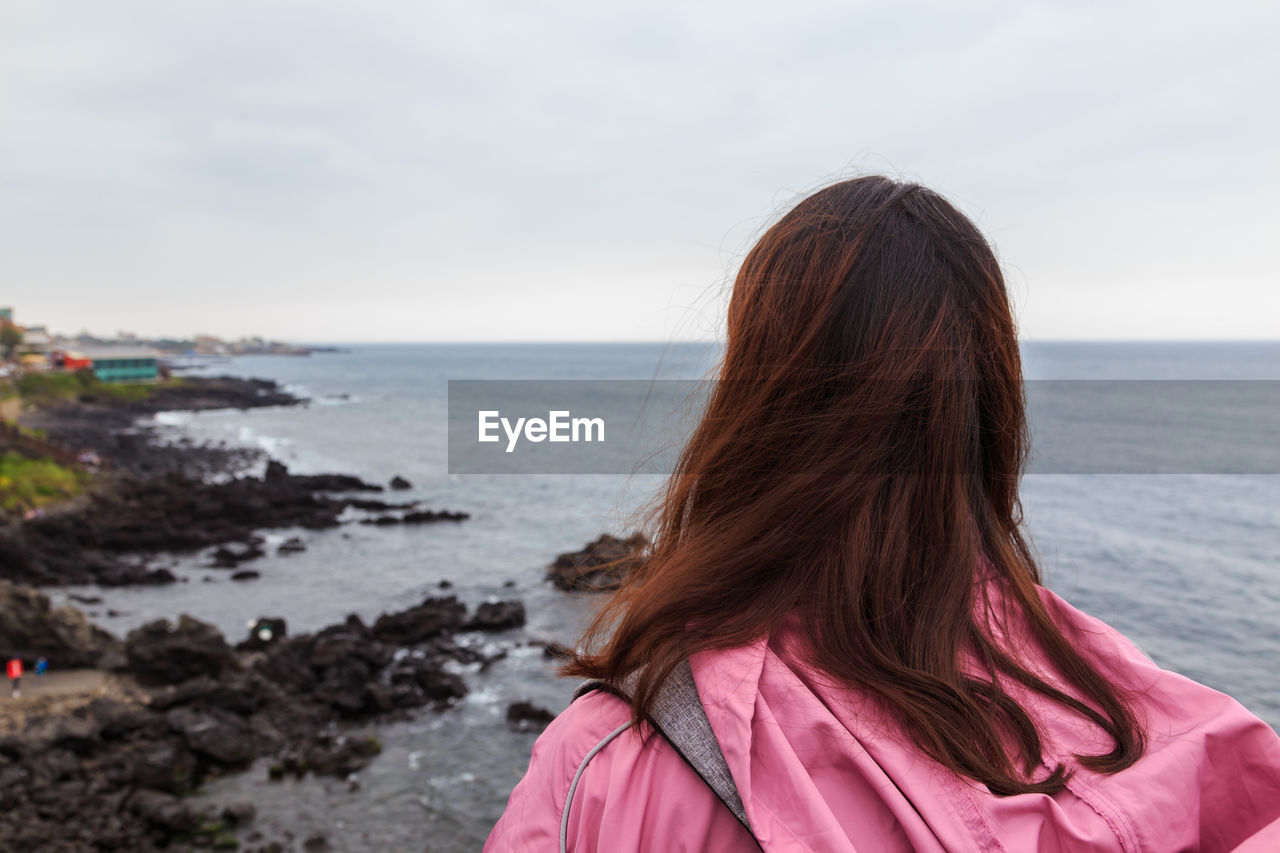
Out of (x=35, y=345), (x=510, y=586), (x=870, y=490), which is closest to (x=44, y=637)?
(x=510, y=586)

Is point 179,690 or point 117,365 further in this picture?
point 117,365

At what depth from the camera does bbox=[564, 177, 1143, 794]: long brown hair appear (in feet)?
3.61

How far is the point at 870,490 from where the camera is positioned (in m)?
1.17

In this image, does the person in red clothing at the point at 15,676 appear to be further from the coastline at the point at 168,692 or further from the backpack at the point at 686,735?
the backpack at the point at 686,735

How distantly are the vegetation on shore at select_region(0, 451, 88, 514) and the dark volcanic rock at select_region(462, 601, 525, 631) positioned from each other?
640 inches

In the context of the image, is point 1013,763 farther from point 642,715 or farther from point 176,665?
point 176,665

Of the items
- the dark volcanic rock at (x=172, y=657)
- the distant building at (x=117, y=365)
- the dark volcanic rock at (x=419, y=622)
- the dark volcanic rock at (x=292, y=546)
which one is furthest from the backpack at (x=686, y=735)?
the distant building at (x=117, y=365)

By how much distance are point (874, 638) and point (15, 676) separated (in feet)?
51.0

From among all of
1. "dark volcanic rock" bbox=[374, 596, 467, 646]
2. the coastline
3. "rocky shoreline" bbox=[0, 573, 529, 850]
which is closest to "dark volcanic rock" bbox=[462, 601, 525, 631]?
the coastline

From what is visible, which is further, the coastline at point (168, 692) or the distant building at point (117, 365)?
the distant building at point (117, 365)

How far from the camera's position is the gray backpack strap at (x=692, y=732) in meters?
0.94

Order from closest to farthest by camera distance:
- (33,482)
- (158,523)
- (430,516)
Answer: (158,523) < (33,482) < (430,516)

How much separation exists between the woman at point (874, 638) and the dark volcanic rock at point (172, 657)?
14261mm

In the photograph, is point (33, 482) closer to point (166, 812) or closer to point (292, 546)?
point (292, 546)
